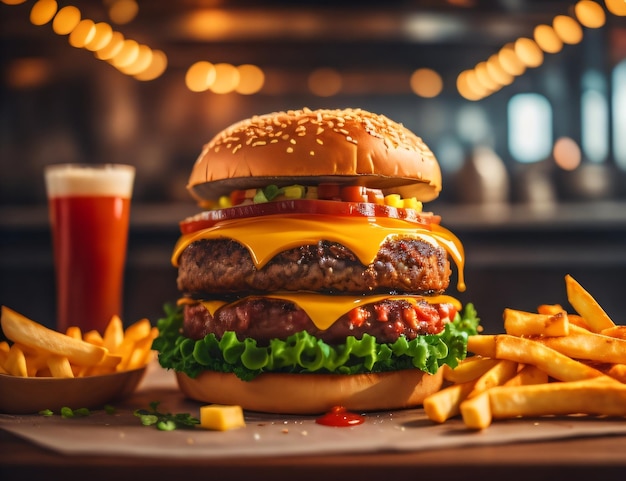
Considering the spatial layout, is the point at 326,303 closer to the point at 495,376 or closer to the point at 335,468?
the point at 495,376

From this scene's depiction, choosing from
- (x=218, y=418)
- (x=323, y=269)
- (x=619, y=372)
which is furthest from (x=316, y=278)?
(x=619, y=372)

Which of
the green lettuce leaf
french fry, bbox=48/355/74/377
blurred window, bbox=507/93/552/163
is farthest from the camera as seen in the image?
blurred window, bbox=507/93/552/163

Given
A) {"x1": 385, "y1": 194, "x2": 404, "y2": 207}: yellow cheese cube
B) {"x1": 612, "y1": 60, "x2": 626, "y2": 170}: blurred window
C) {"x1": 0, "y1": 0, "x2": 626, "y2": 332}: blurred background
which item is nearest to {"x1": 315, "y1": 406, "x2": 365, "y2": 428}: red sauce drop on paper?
{"x1": 385, "y1": 194, "x2": 404, "y2": 207}: yellow cheese cube

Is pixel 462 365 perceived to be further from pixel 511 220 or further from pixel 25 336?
pixel 511 220

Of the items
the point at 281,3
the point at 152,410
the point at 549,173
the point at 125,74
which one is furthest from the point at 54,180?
the point at 549,173

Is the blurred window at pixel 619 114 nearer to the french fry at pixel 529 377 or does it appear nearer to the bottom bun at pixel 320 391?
the french fry at pixel 529 377

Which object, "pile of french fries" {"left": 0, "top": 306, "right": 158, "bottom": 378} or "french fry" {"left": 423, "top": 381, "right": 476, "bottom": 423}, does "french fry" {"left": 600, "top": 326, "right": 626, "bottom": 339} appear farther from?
"pile of french fries" {"left": 0, "top": 306, "right": 158, "bottom": 378}

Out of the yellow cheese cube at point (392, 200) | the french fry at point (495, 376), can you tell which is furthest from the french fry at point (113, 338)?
the french fry at point (495, 376)
